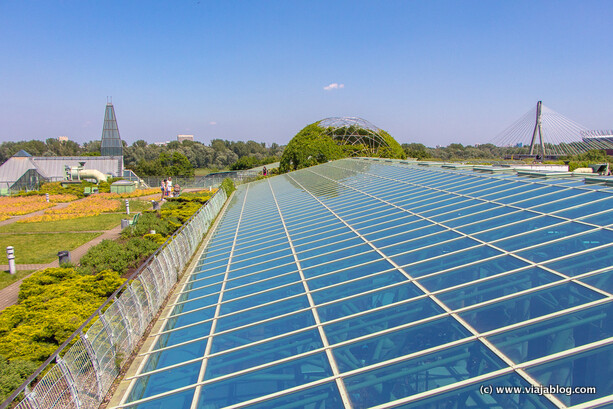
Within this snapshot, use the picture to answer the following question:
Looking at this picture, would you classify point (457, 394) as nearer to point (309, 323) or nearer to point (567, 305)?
point (567, 305)

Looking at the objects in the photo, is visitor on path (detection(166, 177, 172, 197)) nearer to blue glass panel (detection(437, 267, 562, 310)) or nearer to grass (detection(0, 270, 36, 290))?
grass (detection(0, 270, 36, 290))

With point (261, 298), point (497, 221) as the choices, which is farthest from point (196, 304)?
point (497, 221)

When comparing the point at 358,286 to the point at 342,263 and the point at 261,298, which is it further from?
the point at 261,298

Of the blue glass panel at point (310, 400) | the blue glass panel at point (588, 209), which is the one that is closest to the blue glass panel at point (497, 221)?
the blue glass panel at point (588, 209)

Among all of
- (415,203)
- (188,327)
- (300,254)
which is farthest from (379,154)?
(188,327)

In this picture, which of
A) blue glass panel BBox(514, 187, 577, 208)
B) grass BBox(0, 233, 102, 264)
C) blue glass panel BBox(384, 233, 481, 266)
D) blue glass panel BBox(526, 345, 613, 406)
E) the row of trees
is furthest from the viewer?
the row of trees

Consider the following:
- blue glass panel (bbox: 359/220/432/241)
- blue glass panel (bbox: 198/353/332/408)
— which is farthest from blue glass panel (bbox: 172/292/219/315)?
blue glass panel (bbox: 359/220/432/241)

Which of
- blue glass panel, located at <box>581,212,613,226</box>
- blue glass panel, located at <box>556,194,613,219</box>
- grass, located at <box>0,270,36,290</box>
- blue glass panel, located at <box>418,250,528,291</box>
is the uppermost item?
blue glass panel, located at <box>556,194,613,219</box>
